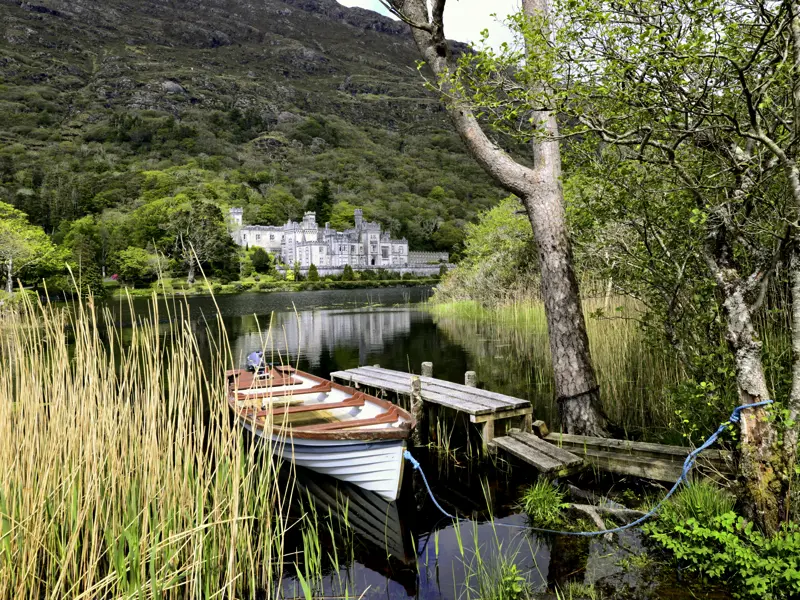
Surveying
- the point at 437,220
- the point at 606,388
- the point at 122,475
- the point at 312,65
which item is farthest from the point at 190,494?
the point at 312,65

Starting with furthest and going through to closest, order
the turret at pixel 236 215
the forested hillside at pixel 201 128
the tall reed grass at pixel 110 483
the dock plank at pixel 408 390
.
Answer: the turret at pixel 236 215
the forested hillside at pixel 201 128
the dock plank at pixel 408 390
the tall reed grass at pixel 110 483

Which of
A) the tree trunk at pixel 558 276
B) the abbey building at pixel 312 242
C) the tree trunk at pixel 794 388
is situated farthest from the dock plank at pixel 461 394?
the abbey building at pixel 312 242

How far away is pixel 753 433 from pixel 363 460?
9.99 ft

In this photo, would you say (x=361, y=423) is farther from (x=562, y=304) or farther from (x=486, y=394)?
(x=562, y=304)

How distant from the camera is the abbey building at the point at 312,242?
77.9 m

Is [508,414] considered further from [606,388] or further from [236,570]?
[236,570]

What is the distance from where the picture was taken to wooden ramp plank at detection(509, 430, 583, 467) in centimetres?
438

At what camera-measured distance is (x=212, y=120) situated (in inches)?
4961

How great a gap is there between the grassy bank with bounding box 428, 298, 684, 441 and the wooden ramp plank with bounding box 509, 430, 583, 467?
0.81m

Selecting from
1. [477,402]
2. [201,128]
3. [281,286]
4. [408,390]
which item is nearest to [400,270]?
[281,286]

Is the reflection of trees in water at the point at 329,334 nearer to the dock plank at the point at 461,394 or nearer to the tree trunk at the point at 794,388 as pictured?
the dock plank at the point at 461,394

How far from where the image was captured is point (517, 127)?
12.3 ft

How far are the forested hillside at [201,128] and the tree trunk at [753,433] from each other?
4763cm

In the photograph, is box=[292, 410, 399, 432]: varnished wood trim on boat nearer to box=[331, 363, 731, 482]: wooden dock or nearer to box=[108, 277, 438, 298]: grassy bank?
box=[331, 363, 731, 482]: wooden dock
